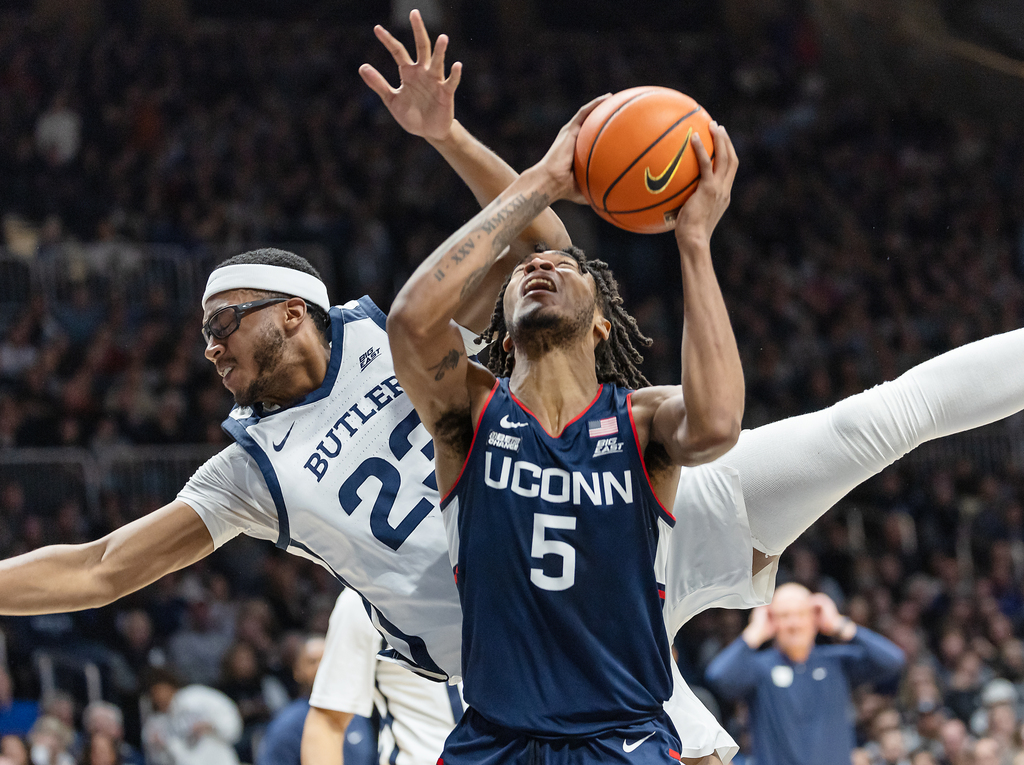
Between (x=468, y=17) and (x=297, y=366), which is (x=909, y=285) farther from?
(x=297, y=366)

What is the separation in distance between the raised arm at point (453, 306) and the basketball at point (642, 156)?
0.20 feet

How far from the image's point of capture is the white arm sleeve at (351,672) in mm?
4742

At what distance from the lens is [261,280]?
3803 millimetres

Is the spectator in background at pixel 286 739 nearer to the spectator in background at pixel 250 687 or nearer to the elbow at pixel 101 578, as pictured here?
the elbow at pixel 101 578

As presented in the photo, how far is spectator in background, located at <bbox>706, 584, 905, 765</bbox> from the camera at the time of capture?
7.01 meters

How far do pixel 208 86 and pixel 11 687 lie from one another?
29.1 ft

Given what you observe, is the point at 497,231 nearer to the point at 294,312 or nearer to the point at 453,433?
the point at 453,433

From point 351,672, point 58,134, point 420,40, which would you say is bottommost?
point 351,672

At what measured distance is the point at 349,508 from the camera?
365 cm

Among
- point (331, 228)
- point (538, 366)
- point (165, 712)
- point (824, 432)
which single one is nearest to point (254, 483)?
point (538, 366)

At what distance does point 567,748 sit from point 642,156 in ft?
4.99

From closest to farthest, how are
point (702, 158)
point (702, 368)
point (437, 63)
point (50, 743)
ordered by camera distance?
point (702, 368), point (702, 158), point (437, 63), point (50, 743)

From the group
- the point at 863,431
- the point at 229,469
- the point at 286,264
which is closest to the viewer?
the point at 863,431

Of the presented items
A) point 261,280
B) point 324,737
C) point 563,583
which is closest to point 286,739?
point 324,737
